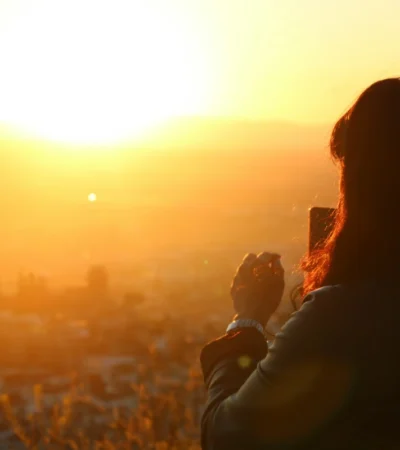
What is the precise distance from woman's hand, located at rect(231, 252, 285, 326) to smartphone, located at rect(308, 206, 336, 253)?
0.10 m

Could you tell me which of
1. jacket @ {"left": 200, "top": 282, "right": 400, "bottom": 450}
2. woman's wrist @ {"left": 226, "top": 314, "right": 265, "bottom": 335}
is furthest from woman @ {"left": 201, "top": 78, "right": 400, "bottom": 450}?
woman's wrist @ {"left": 226, "top": 314, "right": 265, "bottom": 335}

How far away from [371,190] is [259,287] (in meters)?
0.46

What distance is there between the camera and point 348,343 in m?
1.15

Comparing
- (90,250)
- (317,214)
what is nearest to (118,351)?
(317,214)

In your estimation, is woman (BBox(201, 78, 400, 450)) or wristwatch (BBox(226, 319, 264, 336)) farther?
wristwatch (BBox(226, 319, 264, 336))

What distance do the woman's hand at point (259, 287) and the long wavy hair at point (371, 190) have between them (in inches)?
12.9

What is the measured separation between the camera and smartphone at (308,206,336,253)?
5.23 feet

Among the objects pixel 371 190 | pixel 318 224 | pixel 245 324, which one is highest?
pixel 371 190

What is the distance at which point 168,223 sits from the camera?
3919cm

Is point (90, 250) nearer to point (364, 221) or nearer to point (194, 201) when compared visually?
point (194, 201)

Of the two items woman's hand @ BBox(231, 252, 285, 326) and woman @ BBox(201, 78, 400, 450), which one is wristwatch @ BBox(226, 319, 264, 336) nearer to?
woman's hand @ BBox(231, 252, 285, 326)

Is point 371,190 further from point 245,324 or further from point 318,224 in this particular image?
point 245,324

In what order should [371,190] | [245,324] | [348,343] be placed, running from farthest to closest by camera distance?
[245,324] → [371,190] → [348,343]

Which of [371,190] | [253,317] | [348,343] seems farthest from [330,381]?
[253,317]
